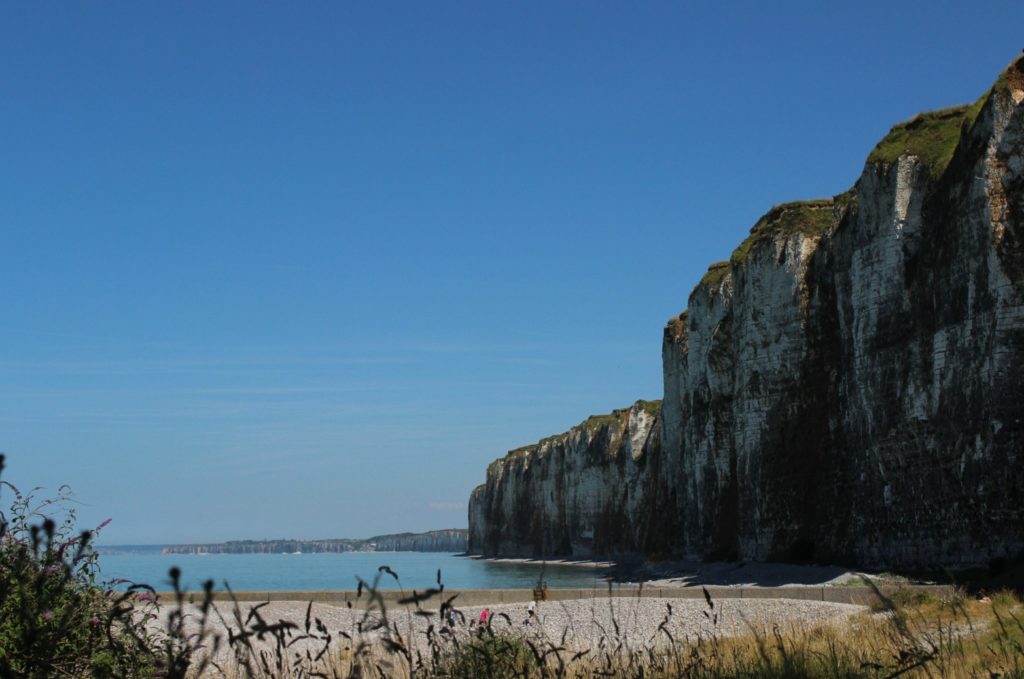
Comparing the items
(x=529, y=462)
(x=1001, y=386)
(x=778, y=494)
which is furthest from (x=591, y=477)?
(x=1001, y=386)

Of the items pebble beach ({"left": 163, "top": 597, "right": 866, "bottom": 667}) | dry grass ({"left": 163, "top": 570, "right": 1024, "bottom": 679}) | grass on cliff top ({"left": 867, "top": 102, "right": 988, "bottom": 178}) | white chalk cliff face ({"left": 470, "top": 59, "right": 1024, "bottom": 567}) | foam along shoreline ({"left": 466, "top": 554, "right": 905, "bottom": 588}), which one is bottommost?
foam along shoreline ({"left": 466, "top": 554, "right": 905, "bottom": 588})

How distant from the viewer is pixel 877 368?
38438 mm

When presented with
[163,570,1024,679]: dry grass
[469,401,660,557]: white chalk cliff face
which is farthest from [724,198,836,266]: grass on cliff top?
[469,401,660,557]: white chalk cliff face

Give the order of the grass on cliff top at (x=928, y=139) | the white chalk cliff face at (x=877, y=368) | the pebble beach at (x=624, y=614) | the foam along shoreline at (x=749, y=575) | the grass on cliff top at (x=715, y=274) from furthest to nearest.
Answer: the grass on cliff top at (x=715, y=274)
the grass on cliff top at (x=928, y=139)
the foam along shoreline at (x=749, y=575)
the white chalk cliff face at (x=877, y=368)
the pebble beach at (x=624, y=614)

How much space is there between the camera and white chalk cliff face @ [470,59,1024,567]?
3089 centimetres

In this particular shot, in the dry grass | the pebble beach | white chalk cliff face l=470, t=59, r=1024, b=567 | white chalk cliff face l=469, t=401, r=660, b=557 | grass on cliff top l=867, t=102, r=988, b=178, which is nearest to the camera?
the dry grass

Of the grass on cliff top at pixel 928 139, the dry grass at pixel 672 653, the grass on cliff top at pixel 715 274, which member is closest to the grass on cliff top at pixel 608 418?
the grass on cliff top at pixel 715 274

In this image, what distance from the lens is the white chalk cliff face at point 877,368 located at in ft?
101

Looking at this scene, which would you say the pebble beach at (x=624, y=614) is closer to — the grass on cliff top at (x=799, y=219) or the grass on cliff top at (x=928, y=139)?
the grass on cliff top at (x=928, y=139)

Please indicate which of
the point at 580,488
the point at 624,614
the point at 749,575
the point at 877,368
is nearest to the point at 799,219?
the point at 877,368

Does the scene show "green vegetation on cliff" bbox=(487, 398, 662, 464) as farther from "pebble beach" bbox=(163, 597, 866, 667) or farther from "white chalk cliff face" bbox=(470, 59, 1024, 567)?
"pebble beach" bbox=(163, 597, 866, 667)

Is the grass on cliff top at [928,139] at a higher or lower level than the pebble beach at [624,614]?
higher

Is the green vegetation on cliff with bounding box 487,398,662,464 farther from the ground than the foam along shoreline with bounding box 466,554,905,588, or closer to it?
farther from the ground

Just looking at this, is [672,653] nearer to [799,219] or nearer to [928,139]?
[928,139]
